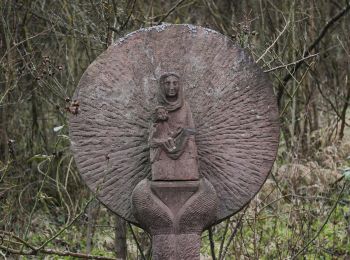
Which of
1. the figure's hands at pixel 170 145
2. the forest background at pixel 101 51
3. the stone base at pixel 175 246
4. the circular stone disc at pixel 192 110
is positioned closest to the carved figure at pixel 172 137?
the figure's hands at pixel 170 145

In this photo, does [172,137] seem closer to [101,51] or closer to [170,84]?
[170,84]

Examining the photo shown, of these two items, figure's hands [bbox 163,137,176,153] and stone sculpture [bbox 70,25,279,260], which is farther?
stone sculpture [bbox 70,25,279,260]

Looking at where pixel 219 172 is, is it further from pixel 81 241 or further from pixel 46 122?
pixel 46 122

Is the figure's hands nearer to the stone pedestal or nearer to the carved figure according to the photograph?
the carved figure

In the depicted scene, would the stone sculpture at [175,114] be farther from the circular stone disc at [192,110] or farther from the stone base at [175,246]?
the stone base at [175,246]

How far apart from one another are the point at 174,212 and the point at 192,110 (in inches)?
24.4

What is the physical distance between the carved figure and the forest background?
1.31 meters

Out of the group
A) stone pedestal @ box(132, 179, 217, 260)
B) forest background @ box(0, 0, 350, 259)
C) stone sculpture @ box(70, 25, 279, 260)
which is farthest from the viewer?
forest background @ box(0, 0, 350, 259)

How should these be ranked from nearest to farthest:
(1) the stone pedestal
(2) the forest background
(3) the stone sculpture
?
1. (1) the stone pedestal
2. (3) the stone sculpture
3. (2) the forest background

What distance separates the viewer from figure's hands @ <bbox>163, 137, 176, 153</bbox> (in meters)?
4.16

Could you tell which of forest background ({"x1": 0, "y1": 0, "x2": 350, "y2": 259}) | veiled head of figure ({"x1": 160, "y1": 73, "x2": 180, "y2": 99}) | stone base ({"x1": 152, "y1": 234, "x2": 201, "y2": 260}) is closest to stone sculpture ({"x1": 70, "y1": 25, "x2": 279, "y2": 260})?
veiled head of figure ({"x1": 160, "y1": 73, "x2": 180, "y2": 99})

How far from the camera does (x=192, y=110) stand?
442 cm

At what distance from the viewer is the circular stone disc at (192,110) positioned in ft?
14.4

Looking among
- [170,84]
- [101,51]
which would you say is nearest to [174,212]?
[170,84]
